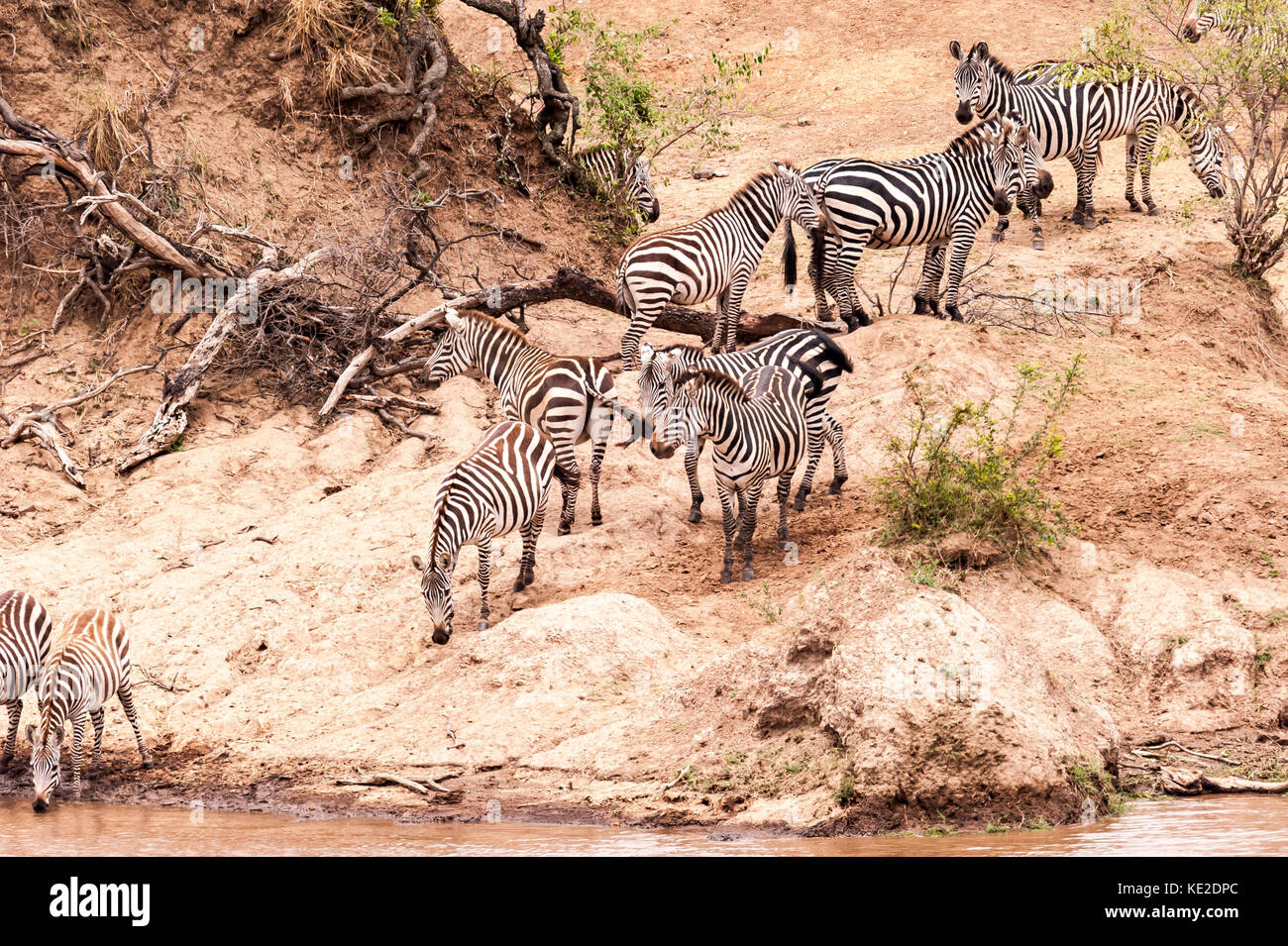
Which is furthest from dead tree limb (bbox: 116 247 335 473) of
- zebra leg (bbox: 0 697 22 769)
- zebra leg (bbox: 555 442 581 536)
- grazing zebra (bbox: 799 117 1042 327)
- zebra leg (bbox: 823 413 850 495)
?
zebra leg (bbox: 823 413 850 495)

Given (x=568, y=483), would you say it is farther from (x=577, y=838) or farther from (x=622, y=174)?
(x=622, y=174)

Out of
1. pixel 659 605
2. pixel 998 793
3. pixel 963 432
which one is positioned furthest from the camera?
pixel 963 432

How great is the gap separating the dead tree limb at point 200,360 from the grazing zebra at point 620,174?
197 inches

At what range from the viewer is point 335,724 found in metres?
9.77

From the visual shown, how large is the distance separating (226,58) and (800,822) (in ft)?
42.0

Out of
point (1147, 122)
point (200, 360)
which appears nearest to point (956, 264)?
point (1147, 122)

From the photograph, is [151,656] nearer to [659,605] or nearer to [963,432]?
[659,605]

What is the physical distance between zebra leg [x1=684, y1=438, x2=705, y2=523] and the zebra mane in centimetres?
80

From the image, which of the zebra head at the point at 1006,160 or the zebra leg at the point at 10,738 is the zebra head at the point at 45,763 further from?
the zebra head at the point at 1006,160

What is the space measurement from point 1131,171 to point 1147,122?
2.15 feet

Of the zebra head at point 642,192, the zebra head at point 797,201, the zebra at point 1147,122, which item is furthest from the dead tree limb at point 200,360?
the zebra at point 1147,122

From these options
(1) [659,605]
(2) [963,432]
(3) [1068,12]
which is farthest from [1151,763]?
(3) [1068,12]

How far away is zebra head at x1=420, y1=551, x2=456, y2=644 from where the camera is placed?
1038 centimetres

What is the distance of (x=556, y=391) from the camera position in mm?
12109
